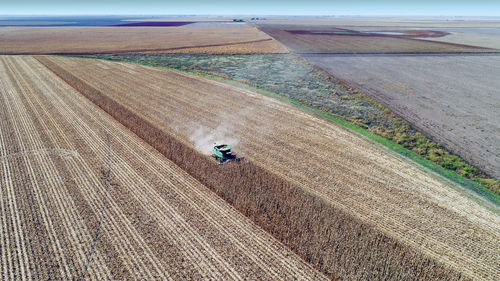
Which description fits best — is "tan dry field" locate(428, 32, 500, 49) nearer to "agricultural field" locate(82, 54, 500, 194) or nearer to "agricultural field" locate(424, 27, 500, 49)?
"agricultural field" locate(424, 27, 500, 49)

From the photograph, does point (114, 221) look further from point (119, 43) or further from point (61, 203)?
point (119, 43)

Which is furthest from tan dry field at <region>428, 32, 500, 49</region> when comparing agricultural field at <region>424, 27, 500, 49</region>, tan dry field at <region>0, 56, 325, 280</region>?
tan dry field at <region>0, 56, 325, 280</region>

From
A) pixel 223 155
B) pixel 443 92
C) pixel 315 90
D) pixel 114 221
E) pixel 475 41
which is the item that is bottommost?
pixel 114 221

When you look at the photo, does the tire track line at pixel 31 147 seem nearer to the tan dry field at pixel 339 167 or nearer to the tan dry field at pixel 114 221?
the tan dry field at pixel 114 221

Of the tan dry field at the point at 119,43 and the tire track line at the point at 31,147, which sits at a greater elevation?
the tan dry field at the point at 119,43

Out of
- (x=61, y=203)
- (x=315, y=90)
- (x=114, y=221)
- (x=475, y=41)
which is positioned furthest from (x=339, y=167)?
(x=475, y=41)

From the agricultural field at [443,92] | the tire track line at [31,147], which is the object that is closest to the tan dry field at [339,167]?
the agricultural field at [443,92]

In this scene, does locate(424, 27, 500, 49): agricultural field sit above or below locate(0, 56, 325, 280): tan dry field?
above

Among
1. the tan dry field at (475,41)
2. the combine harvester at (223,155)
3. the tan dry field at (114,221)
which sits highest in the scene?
the tan dry field at (475,41)
